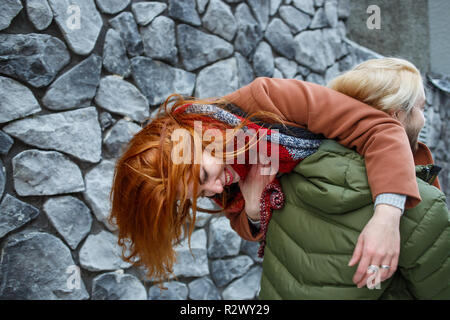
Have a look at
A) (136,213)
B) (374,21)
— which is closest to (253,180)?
(136,213)

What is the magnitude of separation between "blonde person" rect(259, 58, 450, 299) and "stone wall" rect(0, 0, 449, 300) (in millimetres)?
1024

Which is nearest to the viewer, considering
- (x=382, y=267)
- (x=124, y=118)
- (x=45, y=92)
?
(x=382, y=267)

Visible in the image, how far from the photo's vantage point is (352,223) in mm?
766

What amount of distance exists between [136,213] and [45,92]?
0.91 meters

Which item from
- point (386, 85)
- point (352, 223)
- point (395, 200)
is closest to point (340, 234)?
point (352, 223)

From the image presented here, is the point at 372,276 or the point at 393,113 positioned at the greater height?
the point at 393,113

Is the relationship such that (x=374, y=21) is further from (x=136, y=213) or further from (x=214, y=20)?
(x=136, y=213)

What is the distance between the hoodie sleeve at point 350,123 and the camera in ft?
2.34

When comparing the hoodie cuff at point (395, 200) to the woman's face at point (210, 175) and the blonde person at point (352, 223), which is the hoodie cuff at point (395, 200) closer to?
the blonde person at point (352, 223)

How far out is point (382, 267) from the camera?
0.70 meters

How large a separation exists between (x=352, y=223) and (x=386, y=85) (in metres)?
0.38

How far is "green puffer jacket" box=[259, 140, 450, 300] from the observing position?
2.36ft

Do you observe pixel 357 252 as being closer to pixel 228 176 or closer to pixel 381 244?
pixel 381 244

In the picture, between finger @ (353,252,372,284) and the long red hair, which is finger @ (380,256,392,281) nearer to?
finger @ (353,252,372,284)
